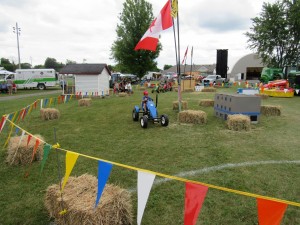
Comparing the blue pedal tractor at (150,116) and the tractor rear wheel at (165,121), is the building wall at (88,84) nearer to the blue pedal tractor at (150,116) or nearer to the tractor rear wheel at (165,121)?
the blue pedal tractor at (150,116)

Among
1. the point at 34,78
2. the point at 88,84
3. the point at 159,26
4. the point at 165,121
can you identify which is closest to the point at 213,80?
the point at 88,84

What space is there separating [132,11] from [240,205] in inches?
1269

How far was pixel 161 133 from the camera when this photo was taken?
25.2ft

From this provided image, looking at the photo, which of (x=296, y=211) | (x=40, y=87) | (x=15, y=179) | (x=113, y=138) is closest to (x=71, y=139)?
(x=113, y=138)

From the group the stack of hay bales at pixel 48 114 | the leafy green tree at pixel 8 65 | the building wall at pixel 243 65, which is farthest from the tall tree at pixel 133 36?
the leafy green tree at pixel 8 65

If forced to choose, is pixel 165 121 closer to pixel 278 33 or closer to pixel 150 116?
pixel 150 116

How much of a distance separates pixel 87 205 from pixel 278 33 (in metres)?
30.8

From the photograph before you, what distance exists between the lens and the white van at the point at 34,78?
98.4 feet

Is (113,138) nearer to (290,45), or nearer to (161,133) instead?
(161,133)

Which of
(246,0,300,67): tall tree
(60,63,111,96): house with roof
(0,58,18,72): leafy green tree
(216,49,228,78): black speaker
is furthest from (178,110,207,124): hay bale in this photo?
(0,58,18,72): leafy green tree

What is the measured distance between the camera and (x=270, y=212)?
2.10 meters

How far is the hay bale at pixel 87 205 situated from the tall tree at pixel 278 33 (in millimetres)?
29443

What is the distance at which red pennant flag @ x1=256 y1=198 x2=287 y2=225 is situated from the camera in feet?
6.76

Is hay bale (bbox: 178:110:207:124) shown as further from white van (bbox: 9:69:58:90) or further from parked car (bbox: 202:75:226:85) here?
white van (bbox: 9:69:58:90)
